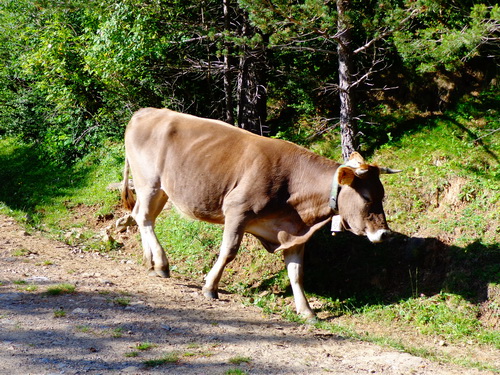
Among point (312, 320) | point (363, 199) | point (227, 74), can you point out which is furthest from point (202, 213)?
point (227, 74)

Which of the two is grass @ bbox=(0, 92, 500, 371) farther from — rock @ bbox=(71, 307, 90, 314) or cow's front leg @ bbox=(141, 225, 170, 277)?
cow's front leg @ bbox=(141, 225, 170, 277)

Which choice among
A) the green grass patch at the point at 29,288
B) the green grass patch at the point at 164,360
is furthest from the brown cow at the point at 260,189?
the green grass patch at the point at 164,360

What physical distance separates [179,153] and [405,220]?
3.70 m

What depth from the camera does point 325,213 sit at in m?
7.90

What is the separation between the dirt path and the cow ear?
190 centimetres

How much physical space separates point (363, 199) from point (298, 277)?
143 centimetres

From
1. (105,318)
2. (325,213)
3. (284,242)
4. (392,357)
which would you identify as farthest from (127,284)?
(392,357)

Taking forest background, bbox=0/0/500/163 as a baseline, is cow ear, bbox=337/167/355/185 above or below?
below


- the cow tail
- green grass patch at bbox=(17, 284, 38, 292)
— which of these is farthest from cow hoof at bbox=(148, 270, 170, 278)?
green grass patch at bbox=(17, 284, 38, 292)

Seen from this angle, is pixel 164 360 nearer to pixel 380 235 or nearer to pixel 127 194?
pixel 380 235

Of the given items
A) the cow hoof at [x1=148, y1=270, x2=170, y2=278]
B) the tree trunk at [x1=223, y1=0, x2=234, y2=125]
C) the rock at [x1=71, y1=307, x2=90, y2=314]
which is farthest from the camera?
the tree trunk at [x1=223, y1=0, x2=234, y2=125]

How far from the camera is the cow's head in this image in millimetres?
7512

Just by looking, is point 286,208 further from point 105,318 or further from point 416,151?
point 416,151

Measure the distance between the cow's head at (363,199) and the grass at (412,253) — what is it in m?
1.17
